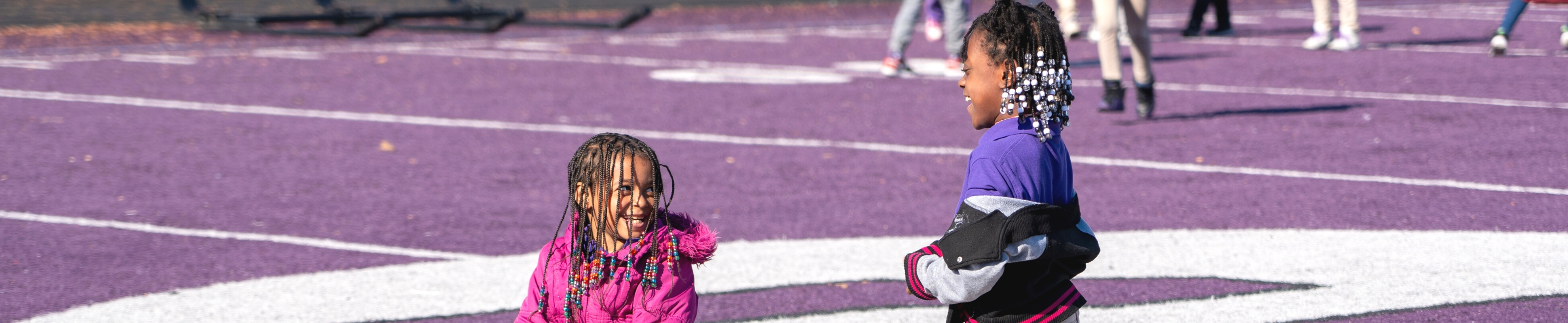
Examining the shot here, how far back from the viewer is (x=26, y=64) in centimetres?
1265

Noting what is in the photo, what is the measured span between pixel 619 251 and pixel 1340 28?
11153 mm

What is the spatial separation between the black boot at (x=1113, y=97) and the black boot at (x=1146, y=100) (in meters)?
0.11

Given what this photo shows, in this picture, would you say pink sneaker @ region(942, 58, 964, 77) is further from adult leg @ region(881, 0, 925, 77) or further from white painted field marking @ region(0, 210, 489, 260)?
white painted field marking @ region(0, 210, 489, 260)

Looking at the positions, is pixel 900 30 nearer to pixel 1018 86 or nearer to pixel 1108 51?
pixel 1108 51

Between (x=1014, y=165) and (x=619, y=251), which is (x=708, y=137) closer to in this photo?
(x=619, y=251)

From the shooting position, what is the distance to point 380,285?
486cm

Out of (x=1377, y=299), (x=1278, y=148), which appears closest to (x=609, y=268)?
(x=1377, y=299)

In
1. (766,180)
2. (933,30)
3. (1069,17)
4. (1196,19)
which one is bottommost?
(1196,19)

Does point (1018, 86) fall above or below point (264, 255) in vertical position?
above

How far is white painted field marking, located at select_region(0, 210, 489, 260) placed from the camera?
17.9ft

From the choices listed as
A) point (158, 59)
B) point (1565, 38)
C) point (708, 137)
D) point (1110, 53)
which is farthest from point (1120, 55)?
point (158, 59)

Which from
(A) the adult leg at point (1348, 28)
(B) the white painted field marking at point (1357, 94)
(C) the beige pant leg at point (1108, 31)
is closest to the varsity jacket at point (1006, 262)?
(C) the beige pant leg at point (1108, 31)

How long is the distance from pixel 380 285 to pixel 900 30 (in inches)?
273

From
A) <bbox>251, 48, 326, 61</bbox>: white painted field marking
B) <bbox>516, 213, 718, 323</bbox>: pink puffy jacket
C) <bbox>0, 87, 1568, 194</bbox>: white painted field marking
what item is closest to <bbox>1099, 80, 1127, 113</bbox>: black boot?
<bbox>0, 87, 1568, 194</bbox>: white painted field marking
